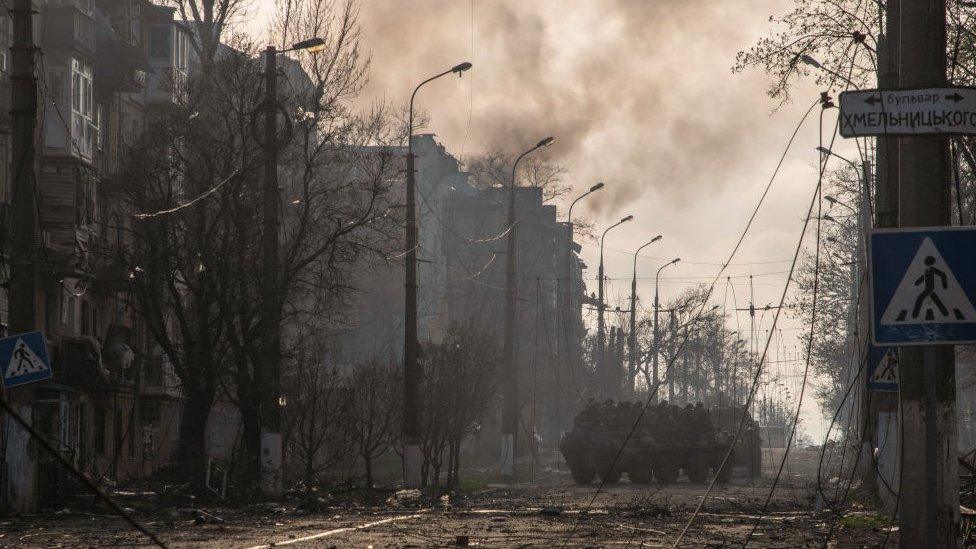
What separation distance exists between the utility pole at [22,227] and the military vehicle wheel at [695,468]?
28343 millimetres

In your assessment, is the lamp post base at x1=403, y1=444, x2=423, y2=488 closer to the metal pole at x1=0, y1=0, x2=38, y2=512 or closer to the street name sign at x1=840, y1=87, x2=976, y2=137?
the metal pole at x1=0, y1=0, x2=38, y2=512

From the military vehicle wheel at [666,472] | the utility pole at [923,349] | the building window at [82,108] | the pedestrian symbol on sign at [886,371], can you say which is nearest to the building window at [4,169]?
the building window at [82,108]

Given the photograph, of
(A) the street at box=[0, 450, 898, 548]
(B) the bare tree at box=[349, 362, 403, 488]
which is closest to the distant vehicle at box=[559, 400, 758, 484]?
(B) the bare tree at box=[349, 362, 403, 488]

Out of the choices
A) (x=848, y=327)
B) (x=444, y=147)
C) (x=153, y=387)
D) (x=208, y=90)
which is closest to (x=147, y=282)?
(x=208, y=90)

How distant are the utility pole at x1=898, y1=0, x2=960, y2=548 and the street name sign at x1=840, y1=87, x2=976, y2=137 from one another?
13.2 inches

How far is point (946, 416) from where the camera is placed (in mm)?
11016

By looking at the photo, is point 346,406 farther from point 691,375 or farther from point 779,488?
point 691,375

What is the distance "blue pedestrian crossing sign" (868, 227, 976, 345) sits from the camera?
30.1ft

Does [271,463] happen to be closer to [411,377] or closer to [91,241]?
[411,377]

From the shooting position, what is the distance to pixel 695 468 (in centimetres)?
4675

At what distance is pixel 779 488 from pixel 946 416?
29407 millimetres

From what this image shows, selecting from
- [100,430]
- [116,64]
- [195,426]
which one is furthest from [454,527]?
[116,64]

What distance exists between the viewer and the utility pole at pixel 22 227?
20891 mm

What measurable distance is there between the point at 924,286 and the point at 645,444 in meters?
36.9
